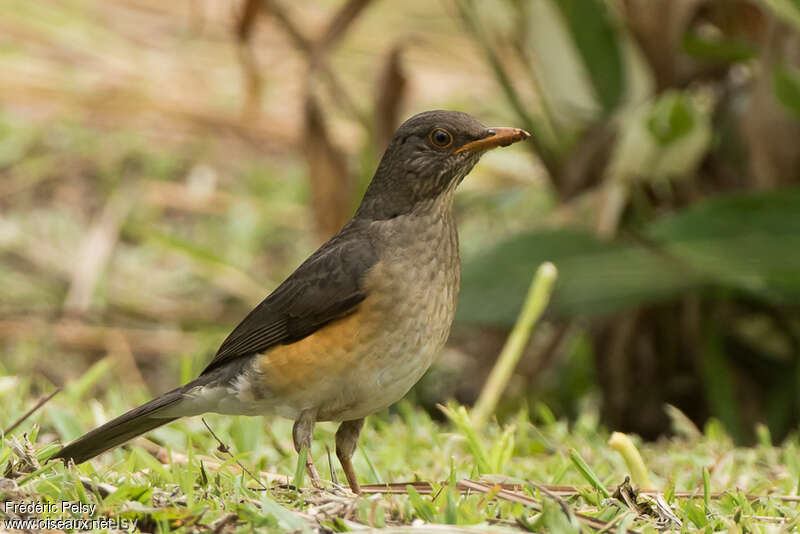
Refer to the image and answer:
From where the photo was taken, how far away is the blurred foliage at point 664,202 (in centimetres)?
522

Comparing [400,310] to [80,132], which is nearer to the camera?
[400,310]

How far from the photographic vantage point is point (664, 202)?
6000 millimetres

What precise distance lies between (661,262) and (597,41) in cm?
126

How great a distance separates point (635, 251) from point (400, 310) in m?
2.25

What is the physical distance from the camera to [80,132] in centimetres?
915

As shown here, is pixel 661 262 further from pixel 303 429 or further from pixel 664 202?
pixel 303 429

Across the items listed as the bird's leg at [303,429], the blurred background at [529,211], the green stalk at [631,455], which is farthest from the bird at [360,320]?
the blurred background at [529,211]

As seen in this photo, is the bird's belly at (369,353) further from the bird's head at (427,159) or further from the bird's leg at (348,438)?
the bird's head at (427,159)

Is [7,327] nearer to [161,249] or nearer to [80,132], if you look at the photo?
[161,249]

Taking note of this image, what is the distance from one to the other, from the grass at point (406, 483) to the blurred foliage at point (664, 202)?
976mm

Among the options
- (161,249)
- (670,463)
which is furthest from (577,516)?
(161,249)

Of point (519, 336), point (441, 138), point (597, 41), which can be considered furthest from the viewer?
point (597, 41)

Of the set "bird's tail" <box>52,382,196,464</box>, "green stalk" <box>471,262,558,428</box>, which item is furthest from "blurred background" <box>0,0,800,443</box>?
"bird's tail" <box>52,382,196,464</box>

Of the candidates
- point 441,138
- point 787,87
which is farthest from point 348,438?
point 787,87
